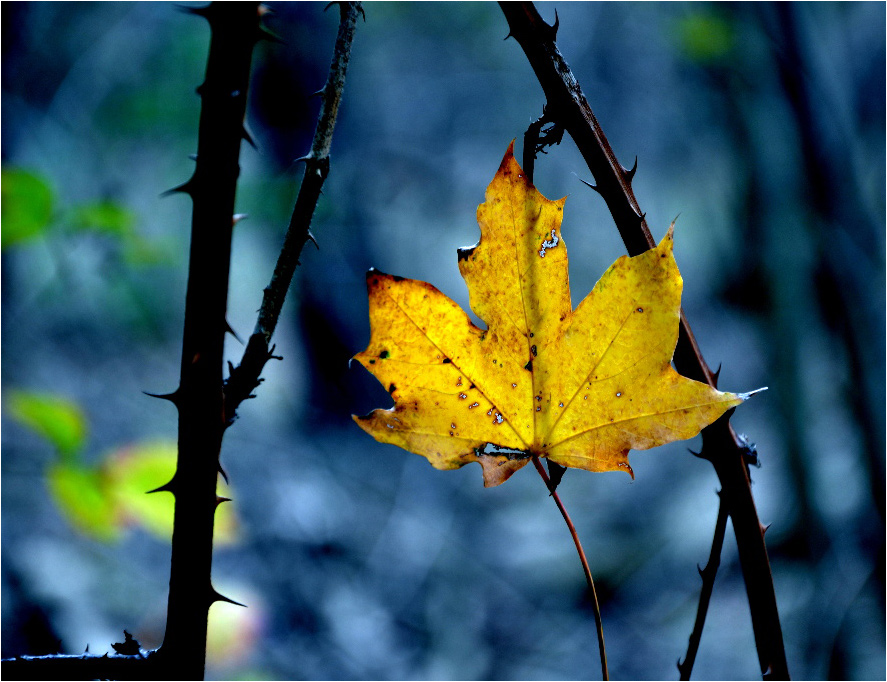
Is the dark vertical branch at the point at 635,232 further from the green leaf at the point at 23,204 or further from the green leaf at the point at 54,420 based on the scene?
the green leaf at the point at 54,420

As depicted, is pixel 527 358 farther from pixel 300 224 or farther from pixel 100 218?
pixel 100 218

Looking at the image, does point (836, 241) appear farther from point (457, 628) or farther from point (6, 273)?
point (6, 273)

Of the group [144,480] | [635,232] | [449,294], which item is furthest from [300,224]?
[449,294]

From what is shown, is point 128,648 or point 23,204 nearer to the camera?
point 128,648

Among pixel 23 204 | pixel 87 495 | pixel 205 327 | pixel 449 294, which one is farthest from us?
pixel 449 294

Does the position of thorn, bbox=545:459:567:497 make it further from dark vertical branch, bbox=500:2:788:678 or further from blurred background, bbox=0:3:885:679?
blurred background, bbox=0:3:885:679

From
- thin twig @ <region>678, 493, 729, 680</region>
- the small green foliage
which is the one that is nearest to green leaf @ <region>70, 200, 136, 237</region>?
thin twig @ <region>678, 493, 729, 680</region>
